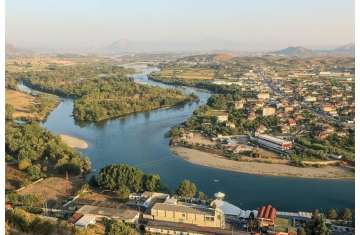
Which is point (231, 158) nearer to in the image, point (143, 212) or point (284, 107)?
point (143, 212)

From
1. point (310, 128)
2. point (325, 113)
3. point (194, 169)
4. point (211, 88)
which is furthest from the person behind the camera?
point (211, 88)

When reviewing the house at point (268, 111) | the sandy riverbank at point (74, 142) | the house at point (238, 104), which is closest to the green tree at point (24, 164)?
the sandy riverbank at point (74, 142)

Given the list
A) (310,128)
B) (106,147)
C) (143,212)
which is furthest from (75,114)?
(143,212)

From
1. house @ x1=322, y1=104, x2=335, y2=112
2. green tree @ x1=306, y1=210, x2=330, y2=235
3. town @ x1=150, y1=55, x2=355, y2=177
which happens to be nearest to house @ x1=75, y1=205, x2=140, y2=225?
green tree @ x1=306, y1=210, x2=330, y2=235

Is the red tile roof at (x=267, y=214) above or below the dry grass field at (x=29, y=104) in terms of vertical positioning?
below

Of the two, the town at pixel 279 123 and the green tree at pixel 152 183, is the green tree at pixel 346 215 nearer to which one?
the town at pixel 279 123

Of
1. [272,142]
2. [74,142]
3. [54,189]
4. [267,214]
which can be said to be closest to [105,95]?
[74,142]
